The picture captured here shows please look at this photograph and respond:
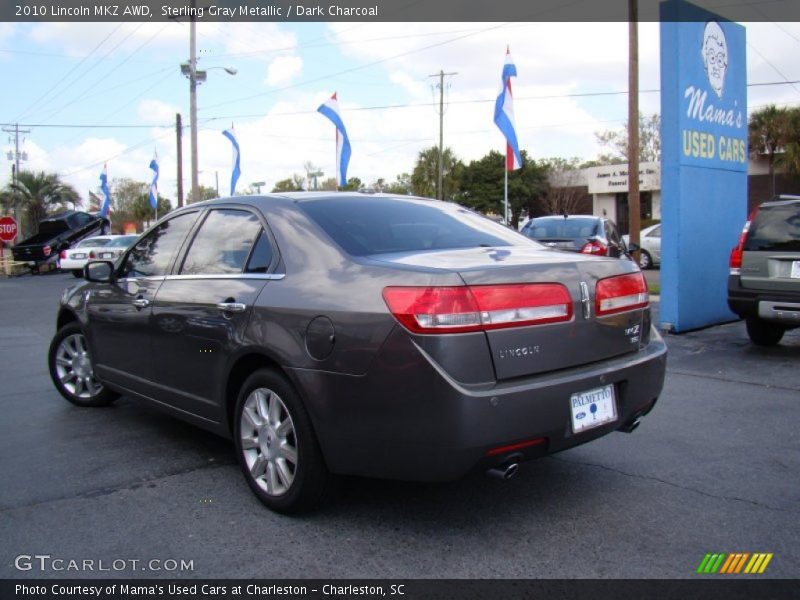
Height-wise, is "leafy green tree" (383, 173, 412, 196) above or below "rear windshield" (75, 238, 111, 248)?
above

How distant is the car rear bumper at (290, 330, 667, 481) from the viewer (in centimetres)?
286

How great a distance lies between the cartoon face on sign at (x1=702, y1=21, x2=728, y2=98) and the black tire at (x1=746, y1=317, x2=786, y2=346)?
11.3 feet

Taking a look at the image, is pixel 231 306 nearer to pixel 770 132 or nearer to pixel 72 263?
pixel 72 263

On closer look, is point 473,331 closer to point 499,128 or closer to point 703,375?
point 703,375

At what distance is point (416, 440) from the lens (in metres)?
2.93

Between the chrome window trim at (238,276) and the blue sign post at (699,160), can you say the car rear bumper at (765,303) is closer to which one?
the blue sign post at (699,160)

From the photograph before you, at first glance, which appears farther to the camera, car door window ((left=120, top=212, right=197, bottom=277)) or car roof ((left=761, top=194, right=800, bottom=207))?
car roof ((left=761, top=194, right=800, bottom=207))

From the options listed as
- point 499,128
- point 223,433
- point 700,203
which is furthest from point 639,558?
point 499,128

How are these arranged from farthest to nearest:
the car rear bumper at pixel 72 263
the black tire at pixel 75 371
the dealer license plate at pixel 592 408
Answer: the car rear bumper at pixel 72 263 < the black tire at pixel 75 371 < the dealer license plate at pixel 592 408

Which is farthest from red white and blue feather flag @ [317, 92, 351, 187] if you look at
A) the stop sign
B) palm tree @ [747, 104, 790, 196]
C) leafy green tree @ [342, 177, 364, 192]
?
palm tree @ [747, 104, 790, 196]

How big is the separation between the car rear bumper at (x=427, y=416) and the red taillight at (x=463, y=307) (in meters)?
0.12

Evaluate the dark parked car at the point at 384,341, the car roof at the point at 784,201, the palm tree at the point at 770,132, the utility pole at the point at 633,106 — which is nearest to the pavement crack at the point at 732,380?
the car roof at the point at 784,201

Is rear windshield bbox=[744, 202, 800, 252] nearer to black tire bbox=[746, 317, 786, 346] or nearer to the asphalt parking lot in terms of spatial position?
black tire bbox=[746, 317, 786, 346]

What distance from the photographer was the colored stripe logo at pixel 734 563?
2891 millimetres
